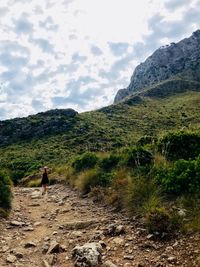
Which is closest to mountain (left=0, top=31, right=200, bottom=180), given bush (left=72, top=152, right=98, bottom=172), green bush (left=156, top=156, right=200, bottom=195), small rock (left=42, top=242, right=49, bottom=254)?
bush (left=72, top=152, right=98, bottom=172)

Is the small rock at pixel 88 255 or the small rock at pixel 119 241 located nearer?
the small rock at pixel 88 255

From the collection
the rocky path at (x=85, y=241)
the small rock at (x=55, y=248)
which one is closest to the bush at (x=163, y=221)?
the rocky path at (x=85, y=241)

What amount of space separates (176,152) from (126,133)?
4224 cm

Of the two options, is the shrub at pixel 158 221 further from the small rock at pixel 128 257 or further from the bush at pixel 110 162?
the bush at pixel 110 162

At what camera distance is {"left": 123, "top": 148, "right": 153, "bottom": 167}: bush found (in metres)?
11.9

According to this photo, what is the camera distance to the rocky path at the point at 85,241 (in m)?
6.90

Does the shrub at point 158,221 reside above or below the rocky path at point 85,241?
above

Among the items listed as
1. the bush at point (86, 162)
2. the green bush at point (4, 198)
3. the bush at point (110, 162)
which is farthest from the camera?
the bush at point (86, 162)

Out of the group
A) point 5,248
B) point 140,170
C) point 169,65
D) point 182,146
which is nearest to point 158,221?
point 140,170

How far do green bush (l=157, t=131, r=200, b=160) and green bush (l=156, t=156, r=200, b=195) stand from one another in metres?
1.82

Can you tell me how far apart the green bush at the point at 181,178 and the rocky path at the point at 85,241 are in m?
1.23

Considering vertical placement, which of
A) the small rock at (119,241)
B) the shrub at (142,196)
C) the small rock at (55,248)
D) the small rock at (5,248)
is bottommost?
the small rock at (119,241)

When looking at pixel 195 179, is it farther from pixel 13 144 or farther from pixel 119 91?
pixel 119 91

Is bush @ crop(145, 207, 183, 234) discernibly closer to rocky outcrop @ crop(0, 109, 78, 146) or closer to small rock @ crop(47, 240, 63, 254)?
small rock @ crop(47, 240, 63, 254)
